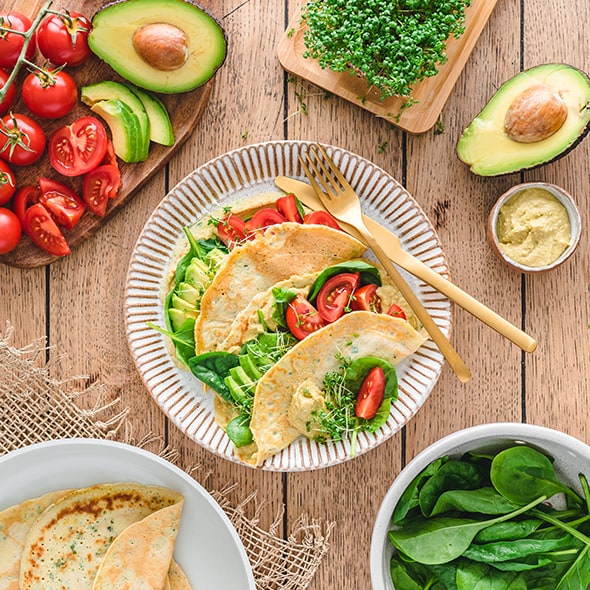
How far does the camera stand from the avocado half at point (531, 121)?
2.24 m

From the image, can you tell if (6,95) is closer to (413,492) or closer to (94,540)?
(94,540)

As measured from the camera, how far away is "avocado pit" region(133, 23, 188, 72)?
7.50 feet

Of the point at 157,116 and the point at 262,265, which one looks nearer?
the point at 262,265

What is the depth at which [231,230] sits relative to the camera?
2.42 m

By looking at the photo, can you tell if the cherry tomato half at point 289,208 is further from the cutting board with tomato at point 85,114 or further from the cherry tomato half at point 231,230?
the cutting board with tomato at point 85,114

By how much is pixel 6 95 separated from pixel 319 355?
4.40 feet

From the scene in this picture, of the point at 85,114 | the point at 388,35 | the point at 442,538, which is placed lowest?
the point at 442,538

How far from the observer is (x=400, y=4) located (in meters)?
2.25

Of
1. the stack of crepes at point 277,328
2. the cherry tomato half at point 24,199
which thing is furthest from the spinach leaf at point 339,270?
the cherry tomato half at point 24,199

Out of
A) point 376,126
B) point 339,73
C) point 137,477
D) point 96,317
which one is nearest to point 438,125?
point 376,126

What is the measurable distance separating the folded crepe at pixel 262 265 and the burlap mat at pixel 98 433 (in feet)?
1.59

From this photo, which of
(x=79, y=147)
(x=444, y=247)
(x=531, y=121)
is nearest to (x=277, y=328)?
(x=444, y=247)

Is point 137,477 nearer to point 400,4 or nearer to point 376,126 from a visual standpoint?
point 376,126

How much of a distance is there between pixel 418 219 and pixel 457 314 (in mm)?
374
